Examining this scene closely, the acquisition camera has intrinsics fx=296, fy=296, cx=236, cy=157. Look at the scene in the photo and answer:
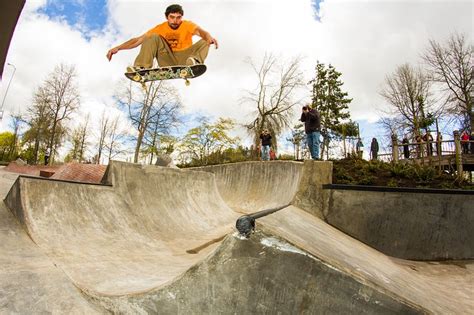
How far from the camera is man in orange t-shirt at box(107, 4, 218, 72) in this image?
9398mm

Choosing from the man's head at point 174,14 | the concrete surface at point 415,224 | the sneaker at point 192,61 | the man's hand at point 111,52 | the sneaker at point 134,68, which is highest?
the man's head at point 174,14

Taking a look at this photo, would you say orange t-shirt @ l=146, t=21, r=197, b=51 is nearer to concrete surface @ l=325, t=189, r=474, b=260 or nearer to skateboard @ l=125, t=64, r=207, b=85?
skateboard @ l=125, t=64, r=207, b=85

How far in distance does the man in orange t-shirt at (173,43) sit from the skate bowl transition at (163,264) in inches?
227

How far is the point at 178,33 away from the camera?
9.66 metres

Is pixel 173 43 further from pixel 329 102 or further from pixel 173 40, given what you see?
pixel 329 102

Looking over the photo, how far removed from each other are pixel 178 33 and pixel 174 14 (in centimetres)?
62

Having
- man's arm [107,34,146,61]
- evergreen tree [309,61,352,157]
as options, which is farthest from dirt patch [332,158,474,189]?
evergreen tree [309,61,352,157]

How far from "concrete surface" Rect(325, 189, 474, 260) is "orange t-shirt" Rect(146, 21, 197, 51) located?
23.3 ft

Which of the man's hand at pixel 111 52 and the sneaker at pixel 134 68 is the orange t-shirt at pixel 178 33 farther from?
the man's hand at pixel 111 52

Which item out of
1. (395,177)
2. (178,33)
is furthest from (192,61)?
(395,177)

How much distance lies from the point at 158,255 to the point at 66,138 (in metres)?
31.7

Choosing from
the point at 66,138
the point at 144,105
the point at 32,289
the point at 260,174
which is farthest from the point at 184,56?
the point at 66,138

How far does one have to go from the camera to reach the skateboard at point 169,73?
930 centimetres

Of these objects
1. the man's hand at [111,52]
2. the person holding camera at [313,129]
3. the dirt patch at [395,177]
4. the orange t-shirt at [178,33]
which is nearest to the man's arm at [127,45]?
the man's hand at [111,52]
